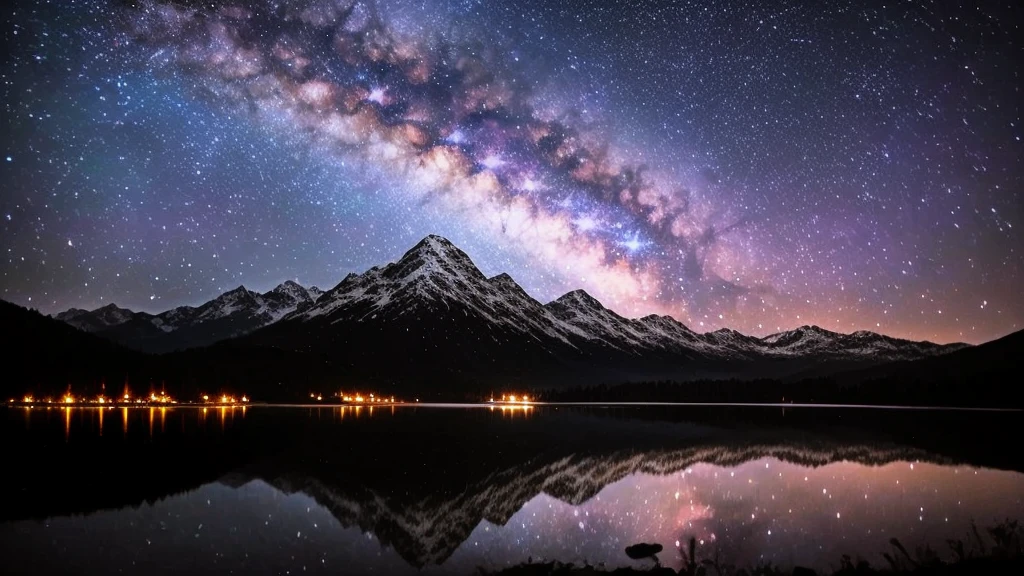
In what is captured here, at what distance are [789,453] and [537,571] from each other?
189 feet

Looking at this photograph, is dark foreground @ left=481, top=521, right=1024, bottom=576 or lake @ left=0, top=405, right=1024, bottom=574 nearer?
dark foreground @ left=481, top=521, right=1024, bottom=576

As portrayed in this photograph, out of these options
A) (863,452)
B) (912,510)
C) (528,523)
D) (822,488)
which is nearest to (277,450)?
(528,523)

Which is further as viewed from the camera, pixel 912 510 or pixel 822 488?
pixel 822 488

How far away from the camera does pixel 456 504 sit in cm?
3756

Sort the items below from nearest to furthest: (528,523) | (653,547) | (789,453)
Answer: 1. (653,547)
2. (528,523)
3. (789,453)

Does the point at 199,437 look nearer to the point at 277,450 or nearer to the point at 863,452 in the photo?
the point at 277,450

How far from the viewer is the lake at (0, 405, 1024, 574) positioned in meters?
26.7

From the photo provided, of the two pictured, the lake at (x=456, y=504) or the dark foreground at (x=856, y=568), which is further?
the lake at (x=456, y=504)

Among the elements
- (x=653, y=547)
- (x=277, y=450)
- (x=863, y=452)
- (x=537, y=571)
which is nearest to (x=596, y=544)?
(x=653, y=547)

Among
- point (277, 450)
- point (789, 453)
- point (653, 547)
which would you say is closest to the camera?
point (653, 547)

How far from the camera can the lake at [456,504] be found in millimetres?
26703

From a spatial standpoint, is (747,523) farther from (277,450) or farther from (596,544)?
(277,450)

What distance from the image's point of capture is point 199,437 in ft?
255

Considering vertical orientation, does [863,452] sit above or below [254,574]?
below
